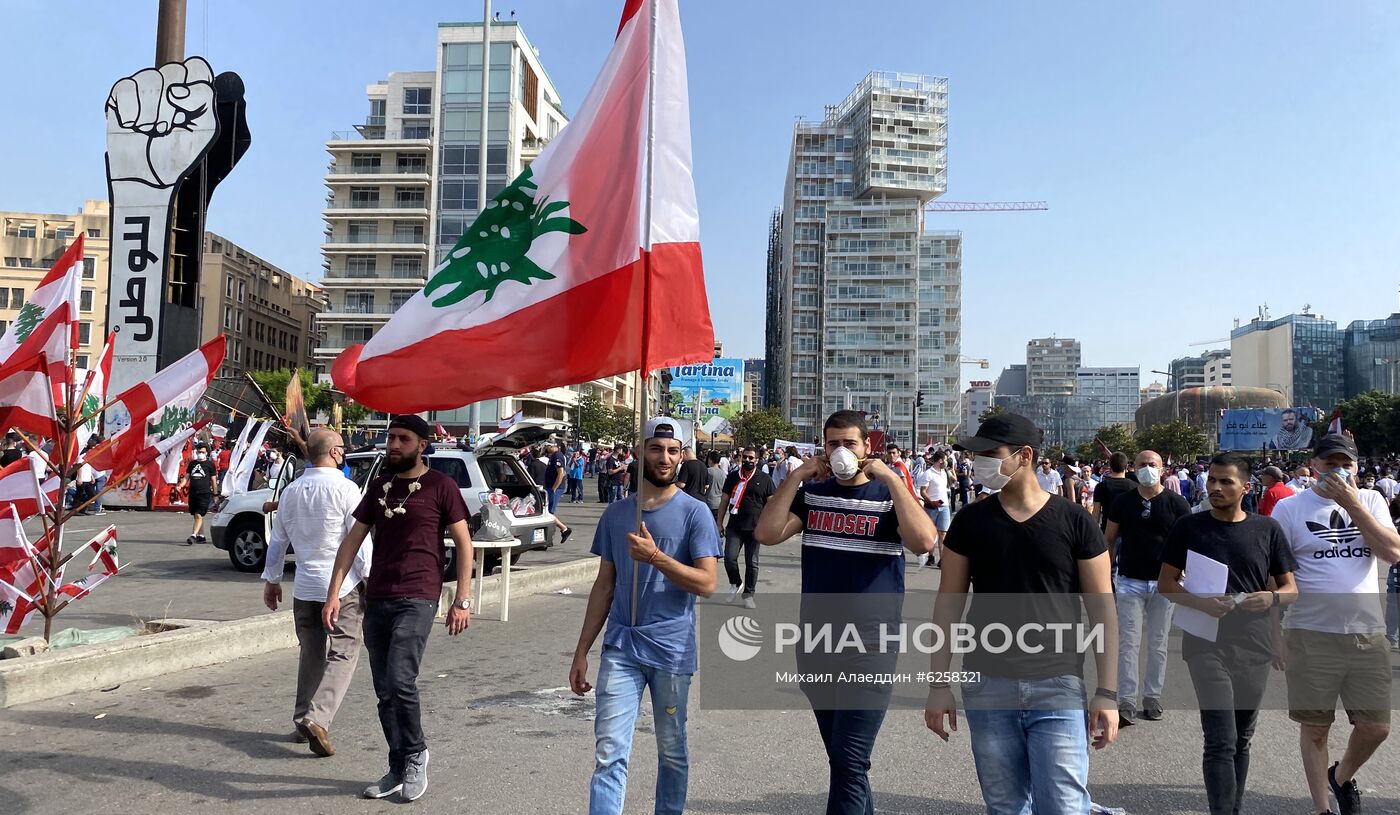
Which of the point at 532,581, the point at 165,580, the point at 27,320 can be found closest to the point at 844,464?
the point at 27,320

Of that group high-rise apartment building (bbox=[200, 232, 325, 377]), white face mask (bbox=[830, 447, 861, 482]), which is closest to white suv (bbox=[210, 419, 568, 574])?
white face mask (bbox=[830, 447, 861, 482])

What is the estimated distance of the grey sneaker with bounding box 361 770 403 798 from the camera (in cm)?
475

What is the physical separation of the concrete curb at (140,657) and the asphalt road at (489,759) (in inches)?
4.9

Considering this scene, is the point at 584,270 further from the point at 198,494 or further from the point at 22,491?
the point at 198,494

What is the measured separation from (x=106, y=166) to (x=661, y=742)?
1871 cm

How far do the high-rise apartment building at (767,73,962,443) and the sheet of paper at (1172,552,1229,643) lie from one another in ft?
334

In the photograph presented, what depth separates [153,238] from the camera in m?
18.1

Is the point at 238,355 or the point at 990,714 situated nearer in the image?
the point at 990,714

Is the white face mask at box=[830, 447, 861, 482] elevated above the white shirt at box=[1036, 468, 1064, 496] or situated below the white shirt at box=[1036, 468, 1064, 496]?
above

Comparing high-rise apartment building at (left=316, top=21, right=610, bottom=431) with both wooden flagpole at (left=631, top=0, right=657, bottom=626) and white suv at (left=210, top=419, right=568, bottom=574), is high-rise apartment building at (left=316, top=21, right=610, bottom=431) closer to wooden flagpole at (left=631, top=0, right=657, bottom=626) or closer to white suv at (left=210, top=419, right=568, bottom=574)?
white suv at (left=210, top=419, right=568, bottom=574)

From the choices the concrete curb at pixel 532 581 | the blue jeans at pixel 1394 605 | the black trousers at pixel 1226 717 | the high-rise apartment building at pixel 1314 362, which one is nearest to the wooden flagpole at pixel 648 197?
the black trousers at pixel 1226 717

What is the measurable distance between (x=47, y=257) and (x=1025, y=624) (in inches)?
3939

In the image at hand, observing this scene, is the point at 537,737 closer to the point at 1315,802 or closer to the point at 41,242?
the point at 1315,802

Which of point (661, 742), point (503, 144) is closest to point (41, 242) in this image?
point (503, 144)
